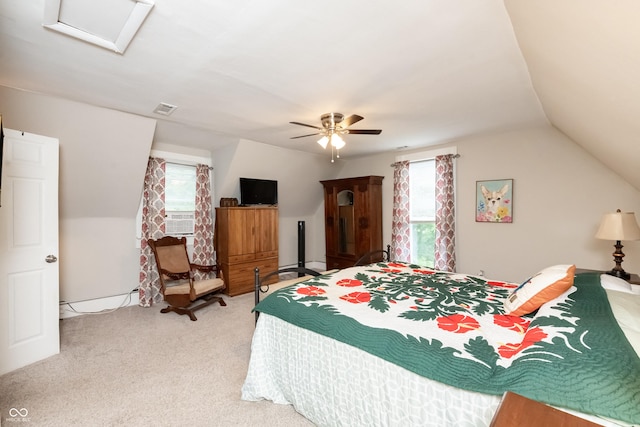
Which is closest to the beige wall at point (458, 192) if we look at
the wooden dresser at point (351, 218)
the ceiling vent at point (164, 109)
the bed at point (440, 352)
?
the ceiling vent at point (164, 109)

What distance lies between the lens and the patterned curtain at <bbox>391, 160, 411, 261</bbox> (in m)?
5.04

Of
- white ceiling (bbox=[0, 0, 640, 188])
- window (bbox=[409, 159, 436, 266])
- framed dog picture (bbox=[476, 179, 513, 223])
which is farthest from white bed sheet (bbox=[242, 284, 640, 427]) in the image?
window (bbox=[409, 159, 436, 266])

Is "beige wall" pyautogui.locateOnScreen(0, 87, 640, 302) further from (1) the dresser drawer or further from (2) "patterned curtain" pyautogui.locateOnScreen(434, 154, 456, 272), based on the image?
(1) the dresser drawer

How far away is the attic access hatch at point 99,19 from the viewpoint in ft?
5.07

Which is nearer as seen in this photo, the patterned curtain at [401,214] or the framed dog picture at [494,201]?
the framed dog picture at [494,201]

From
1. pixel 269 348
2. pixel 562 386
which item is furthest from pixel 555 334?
pixel 269 348

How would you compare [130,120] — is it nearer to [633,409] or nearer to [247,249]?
[247,249]

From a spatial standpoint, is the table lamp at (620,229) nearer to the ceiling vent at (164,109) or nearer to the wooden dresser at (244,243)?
the wooden dresser at (244,243)

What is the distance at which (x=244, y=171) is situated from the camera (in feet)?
15.9

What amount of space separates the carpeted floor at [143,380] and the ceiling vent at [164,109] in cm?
252

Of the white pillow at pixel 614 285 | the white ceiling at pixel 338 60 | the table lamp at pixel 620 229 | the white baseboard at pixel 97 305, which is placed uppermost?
the white ceiling at pixel 338 60

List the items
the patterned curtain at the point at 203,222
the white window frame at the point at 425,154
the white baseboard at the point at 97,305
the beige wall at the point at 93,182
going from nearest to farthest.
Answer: the beige wall at the point at 93,182
the white baseboard at the point at 97,305
the white window frame at the point at 425,154
the patterned curtain at the point at 203,222

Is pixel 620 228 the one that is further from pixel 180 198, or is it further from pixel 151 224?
pixel 151 224

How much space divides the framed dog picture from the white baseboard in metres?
5.38
